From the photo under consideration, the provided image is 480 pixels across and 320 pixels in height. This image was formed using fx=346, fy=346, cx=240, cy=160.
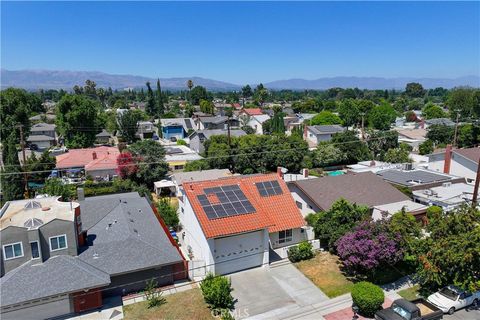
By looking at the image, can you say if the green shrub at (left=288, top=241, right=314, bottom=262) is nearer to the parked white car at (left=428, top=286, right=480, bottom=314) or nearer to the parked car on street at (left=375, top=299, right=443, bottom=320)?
the parked car on street at (left=375, top=299, right=443, bottom=320)

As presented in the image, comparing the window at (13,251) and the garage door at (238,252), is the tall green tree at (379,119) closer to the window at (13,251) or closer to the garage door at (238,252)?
the garage door at (238,252)

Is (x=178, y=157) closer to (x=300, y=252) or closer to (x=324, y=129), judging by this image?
(x=300, y=252)

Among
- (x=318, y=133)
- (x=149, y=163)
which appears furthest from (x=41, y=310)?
(x=318, y=133)

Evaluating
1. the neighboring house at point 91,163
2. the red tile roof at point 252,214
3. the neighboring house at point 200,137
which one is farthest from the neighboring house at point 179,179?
the neighboring house at point 200,137

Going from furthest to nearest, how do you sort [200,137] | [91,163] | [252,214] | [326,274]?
[200,137] → [91,163] → [252,214] → [326,274]

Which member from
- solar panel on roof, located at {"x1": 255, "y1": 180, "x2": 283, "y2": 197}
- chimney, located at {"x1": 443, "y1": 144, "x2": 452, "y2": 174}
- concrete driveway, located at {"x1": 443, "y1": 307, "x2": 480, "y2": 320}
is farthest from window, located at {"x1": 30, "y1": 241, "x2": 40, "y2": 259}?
chimney, located at {"x1": 443, "y1": 144, "x2": 452, "y2": 174}
